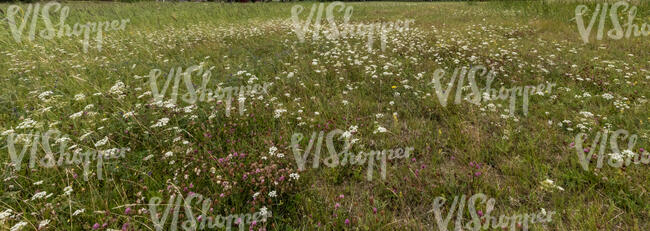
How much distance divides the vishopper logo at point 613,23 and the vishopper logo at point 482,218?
8317mm

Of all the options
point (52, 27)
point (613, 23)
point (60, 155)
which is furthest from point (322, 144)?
point (613, 23)

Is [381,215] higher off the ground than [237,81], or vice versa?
[237,81]

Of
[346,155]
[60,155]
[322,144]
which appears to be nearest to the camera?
[60,155]

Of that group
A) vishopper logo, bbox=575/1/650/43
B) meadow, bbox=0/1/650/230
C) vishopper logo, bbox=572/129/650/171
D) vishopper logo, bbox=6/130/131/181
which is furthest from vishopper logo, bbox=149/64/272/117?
vishopper logo, bbox=575/1/650/43

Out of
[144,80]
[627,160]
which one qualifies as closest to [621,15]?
[627,160]

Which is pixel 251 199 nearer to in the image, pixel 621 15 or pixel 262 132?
pixel 262 132

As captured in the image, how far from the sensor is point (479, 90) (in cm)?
501

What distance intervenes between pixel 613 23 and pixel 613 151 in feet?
31.8

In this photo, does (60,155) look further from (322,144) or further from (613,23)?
(613,23)

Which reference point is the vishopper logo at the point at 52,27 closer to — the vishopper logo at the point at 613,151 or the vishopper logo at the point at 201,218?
the vishopper logo at the point at 201,218

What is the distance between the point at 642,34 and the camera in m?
8.23

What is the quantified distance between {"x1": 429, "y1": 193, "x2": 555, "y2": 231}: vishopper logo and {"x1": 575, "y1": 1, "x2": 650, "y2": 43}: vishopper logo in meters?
8.32

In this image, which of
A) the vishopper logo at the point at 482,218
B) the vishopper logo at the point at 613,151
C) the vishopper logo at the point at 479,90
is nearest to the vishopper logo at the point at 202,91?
the vishopper logo at the point at 482,218

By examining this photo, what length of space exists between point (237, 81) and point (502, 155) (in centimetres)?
447
